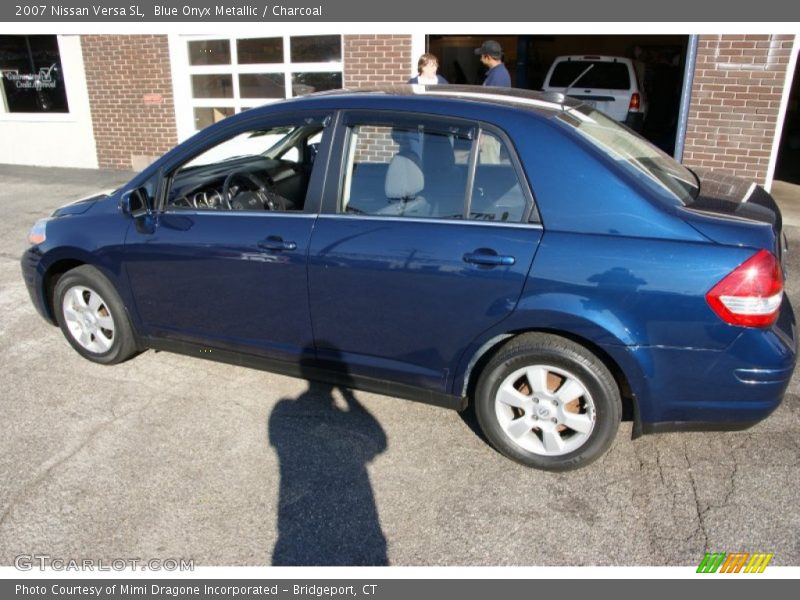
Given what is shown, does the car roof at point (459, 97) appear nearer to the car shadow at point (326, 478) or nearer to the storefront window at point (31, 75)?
the car shadow at point (326, 478)

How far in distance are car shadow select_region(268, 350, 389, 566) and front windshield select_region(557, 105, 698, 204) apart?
1.79 metres

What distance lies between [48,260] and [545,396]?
3.23m

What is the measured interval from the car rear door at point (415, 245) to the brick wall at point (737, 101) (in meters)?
5.63

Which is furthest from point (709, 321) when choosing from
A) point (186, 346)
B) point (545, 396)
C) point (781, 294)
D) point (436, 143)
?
point (186, 346)

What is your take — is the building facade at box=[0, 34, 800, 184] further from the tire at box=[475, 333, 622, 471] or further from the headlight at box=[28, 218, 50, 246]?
the tire at box=[475, 333, 622, 471]

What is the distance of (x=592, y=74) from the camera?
12453 mm

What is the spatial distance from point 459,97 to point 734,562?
241 cm

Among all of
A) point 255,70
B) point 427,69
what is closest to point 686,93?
point 427,69

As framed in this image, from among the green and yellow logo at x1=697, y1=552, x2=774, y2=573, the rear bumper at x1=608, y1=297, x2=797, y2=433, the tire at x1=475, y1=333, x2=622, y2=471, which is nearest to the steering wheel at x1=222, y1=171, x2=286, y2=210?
the tire at x1=475, y1=333, x2=622, y2=471

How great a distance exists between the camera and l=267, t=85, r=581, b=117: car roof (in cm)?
321

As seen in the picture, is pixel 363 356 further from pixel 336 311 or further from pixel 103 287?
pixel 103 287

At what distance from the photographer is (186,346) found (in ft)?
13.1

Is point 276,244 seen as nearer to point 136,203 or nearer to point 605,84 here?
point 136,203

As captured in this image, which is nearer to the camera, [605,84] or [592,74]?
[605,84]
